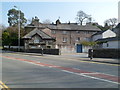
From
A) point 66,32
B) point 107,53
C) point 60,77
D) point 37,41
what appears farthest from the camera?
point 66,32

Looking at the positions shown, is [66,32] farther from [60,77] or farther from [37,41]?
[60,77]

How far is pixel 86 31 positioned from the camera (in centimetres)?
7881

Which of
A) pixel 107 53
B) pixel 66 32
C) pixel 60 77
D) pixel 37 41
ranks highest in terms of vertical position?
pixel 66 32

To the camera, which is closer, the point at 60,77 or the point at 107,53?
the point at 60,77

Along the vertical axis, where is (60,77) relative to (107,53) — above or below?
below

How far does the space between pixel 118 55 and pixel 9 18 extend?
81.6 metres

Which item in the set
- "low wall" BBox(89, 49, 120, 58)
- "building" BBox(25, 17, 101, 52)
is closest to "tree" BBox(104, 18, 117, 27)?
"building" BBox(25, 17, 101, 52)

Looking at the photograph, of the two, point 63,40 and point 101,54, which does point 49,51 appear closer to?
point 101,54

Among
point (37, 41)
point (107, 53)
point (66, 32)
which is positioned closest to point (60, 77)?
point (107, 53)

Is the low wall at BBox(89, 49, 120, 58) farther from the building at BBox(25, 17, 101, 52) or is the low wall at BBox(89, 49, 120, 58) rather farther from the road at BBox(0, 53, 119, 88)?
the building at BBox(25, 17, 101, 52)

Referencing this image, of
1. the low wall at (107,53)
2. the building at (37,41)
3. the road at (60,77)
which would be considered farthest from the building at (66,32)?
the road at (60,77)

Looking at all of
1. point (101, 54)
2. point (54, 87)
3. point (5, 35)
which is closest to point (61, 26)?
point (5, 35)

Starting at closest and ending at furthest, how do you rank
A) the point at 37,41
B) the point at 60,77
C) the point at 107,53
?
the point at 60,77 → the point at 107,53 → the point at 37,41

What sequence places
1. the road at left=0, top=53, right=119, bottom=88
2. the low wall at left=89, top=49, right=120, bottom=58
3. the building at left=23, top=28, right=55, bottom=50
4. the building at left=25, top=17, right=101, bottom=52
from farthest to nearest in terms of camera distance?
the building at left=25, top=17, right=101, bottom=52 < the building at left=23, top=28, right=55, bottom=50 < the low wall at left=89, top=49, right=120, bottom=58 < the road at left=0, top=53, right=119, bottom=88
